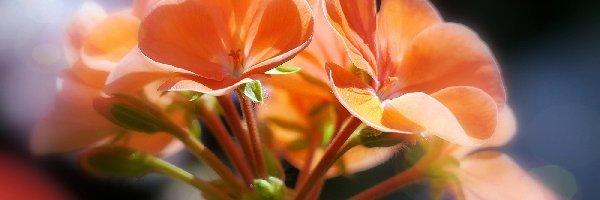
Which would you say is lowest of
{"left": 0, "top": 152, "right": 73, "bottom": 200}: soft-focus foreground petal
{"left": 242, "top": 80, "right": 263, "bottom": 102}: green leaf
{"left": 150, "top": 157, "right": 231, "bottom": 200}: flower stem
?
{"left": 0, "top": 152, "right": 73, "bottom": 200}: soft-focus foreground petal

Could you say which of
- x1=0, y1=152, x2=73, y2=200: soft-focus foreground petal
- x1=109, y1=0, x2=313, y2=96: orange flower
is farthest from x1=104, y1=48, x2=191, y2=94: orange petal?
x1=0, y1=152, x2=73, y2=200: soft-focus foreground petal

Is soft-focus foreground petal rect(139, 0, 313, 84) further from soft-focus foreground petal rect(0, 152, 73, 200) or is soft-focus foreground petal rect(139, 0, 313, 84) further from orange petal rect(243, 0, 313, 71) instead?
soft-focus foreground petal rect(0, 152, 73, 200)

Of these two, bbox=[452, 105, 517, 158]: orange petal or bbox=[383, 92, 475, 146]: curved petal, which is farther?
bbox=[452, 105, 517, 158]: orange petal

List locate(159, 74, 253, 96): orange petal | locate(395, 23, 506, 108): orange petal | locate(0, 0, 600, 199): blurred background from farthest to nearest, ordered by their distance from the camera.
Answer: locate(0, 0, 600, 199): blurred background < locate(395, 23, 506, 108): orange petal < locate(159, 74, 253, 96): orange petal

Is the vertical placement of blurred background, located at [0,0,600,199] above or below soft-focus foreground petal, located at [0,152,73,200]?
above

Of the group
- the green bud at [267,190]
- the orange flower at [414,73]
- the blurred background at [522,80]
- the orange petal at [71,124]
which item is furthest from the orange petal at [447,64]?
the blurred background at [522,80]

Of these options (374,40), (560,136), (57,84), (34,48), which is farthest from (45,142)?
(560,136)

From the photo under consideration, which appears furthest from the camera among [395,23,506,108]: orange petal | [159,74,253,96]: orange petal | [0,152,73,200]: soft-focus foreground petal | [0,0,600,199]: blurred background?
[0,0,600,199]: blurred background

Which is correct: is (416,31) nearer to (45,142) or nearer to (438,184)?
(438,184)
